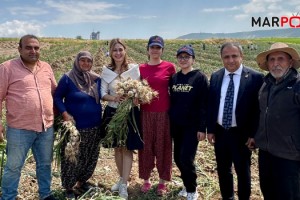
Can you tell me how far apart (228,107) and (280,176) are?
86 cm

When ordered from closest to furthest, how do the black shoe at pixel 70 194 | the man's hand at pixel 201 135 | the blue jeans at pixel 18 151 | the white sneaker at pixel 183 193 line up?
1. the blue jeans at pixel 18 151
2. the man's hand at pixel 201 135
3. the black shoe at pixel 70 194
4. the white sneaker at pixel 183 193

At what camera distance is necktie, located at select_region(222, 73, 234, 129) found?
A: 138 inches

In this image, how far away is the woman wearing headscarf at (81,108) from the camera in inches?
155

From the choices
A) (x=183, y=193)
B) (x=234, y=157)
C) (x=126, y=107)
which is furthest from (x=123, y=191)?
(x=234, y=157)

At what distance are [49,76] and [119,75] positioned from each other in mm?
823

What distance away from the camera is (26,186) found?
4.31 meters

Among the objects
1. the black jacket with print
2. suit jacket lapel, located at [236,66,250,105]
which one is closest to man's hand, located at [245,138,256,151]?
suit jacket lapel, located at [236,66,250,105]

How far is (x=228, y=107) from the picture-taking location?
3.52 m

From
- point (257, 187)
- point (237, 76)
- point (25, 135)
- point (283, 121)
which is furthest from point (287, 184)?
point (25, 135)

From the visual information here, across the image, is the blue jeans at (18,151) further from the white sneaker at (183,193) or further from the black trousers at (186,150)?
the white sneaker at (183,193)

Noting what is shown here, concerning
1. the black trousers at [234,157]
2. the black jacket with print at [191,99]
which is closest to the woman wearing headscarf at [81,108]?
the black jacket with print at [191,99]

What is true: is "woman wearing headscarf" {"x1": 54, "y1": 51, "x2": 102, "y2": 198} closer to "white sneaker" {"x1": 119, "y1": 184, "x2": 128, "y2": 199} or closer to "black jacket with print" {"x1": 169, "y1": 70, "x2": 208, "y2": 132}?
"white sneaker" {"x1": 119, "y1": 184, "x2": 128, "y2": 199}

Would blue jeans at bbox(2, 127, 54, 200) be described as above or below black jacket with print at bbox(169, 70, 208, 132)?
below

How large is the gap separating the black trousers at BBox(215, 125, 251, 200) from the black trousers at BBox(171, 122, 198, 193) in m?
0.34
